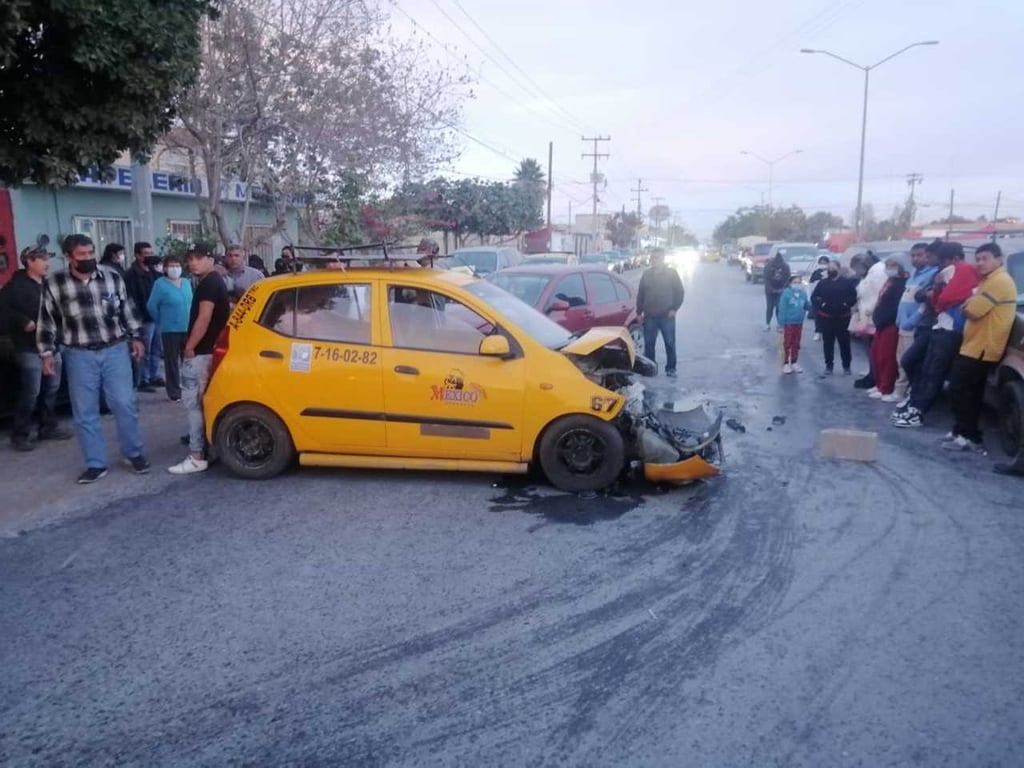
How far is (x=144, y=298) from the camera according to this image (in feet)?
34.4

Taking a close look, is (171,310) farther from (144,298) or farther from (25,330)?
(25,330)

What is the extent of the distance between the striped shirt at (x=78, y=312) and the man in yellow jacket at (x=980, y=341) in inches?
279

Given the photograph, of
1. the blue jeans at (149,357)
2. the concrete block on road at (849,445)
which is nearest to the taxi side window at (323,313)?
the concrete block on road at (849,445)

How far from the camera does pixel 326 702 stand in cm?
360

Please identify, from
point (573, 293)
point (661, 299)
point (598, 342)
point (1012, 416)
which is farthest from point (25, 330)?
point (1012, 416)

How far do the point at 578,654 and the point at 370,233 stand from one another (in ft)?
59.9

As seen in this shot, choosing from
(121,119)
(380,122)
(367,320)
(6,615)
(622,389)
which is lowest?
(6,615)

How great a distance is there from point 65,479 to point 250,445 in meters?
1.60

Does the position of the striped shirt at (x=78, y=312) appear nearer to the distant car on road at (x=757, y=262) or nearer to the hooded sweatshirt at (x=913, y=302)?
the hooded sweatshirt at (x=913, y=302)

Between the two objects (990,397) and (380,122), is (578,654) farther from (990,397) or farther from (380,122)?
(380,122)

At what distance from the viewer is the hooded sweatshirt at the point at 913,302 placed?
9.28 metres

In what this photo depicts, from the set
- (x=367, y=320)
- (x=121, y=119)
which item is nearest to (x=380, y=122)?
(x=121, y=119)

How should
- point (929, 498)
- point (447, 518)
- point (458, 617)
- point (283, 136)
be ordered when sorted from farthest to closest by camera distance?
point (283, 136) < point (929, 498) < point (447, 518) < point (458, 617)

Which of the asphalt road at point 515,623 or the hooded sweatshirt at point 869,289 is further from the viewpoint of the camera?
the hooded sweatshirt at point 869,289
